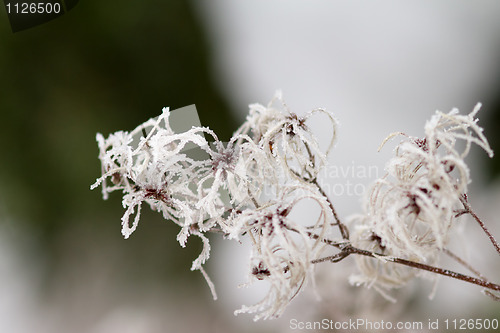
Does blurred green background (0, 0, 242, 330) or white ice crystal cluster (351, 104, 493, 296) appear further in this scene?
blurred green background (0, 0, 242, 330)

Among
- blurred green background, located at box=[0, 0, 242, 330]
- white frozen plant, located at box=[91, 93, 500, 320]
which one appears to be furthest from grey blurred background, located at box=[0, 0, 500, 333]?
white frozen plant, located at box=[91, 93, 500, 320]

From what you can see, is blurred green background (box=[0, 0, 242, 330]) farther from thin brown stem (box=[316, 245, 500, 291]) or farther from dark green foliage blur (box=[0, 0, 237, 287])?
thin brown stem (box=[316, 245, 500, 291])

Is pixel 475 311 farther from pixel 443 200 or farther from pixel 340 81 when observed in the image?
pixel 340 81

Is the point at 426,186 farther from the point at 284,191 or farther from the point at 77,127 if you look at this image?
the point at 77,127

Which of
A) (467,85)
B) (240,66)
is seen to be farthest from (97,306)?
(467,85)

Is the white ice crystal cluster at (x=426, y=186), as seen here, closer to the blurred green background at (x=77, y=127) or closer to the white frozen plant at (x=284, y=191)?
the white frozen plant at (x=284, y=191)

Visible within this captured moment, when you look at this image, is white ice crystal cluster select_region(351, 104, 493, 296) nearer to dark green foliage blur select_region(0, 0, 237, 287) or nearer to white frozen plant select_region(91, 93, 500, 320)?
white frozen plant select_region(91, 93, 500, 320)

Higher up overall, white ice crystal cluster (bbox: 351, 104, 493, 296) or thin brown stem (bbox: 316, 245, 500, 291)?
white ice crystal cluster (bbox: 351, 104, 493, 296)
